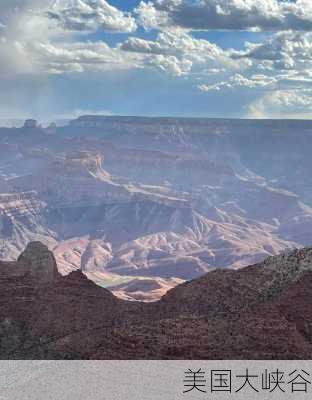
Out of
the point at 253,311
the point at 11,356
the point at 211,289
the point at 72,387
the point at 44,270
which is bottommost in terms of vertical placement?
the point at 72,387

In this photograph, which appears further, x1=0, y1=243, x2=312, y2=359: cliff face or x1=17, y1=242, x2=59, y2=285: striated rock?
x1=17, y1=242, x2=59, y2=285: striated rock

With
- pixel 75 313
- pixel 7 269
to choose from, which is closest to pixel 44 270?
pixel 7 269

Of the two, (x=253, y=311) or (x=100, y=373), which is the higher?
(x=253, y=311)

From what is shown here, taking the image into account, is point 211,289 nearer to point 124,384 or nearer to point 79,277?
point 79,277

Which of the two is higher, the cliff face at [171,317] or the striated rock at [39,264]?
the striated rock at [39,264]

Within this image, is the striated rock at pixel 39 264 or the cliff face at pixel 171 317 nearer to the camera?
the cliff face at pixel 171 317

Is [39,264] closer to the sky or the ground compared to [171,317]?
closer to the sky

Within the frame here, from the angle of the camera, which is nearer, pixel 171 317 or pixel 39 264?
pixel 171 317

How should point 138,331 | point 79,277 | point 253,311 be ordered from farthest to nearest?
point 79,277, point 253,311, point 138,331
